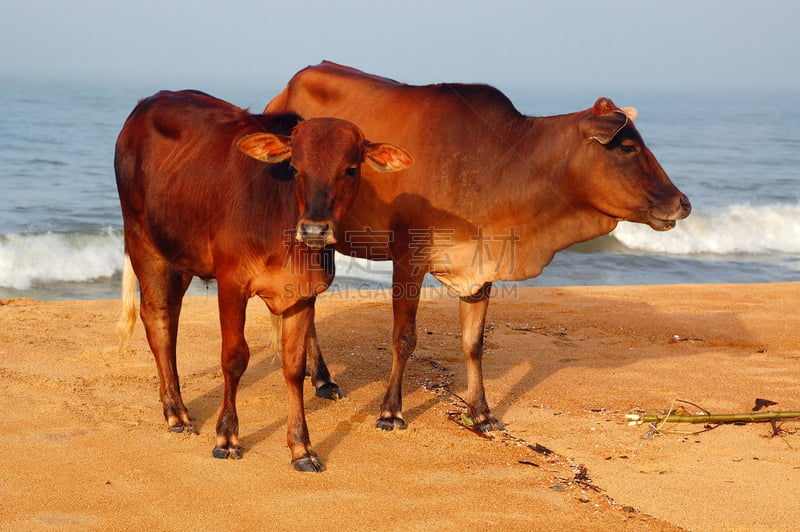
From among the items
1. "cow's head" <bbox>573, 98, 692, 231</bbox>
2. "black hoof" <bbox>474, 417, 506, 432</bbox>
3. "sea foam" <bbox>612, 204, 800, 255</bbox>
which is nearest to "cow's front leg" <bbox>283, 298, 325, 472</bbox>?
"black hoof" <bbox>474, 417, 506, 432</bbox>

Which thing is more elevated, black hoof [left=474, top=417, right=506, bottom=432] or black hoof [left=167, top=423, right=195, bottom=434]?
black hoof [left=474, top=417, right=506, bottom=432]

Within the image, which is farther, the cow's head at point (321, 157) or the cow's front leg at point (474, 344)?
the cow's front leg at point (474, 344)

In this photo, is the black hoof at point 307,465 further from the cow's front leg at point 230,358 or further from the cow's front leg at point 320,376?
the cow's front leg at point 320,376

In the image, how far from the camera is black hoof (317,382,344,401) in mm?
6586

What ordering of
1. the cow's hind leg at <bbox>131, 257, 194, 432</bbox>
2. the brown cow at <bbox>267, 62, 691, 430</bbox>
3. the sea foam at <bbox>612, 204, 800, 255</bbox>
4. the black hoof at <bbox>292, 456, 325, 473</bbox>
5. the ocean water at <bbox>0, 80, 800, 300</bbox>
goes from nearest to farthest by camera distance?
the black hoof at <bbox>292, 456, 325, 473</bbox> → the brown cow at <bbox>267, 62, 691, 430</bbox> → the cow's hind leg at <bbox>131, 257, 194, 432</bbox> → the ocean water at <bbox>0, 80, 800, 300</bbox> → the sea foam at <bbox>612, 204, 800, 255</bbox>

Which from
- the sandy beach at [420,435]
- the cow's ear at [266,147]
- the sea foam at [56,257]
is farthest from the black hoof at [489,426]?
the sea foam at [56,257]

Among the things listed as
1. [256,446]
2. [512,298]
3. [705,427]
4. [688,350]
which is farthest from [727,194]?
[256,446]

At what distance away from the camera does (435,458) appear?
5.25 metres

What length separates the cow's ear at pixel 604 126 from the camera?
18.0 ft

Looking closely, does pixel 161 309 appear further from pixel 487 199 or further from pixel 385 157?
pixel 487 199

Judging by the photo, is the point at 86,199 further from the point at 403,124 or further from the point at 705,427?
the point at 705,427

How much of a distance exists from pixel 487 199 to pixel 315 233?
185cm

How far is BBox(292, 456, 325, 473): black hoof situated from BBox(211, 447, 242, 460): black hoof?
1.12 ft

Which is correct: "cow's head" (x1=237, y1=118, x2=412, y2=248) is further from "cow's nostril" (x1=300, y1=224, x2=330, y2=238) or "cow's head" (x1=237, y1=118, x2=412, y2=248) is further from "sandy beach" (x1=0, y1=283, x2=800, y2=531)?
"sandy beach" (x1=0, y1=283, x2=800, y2=531)
